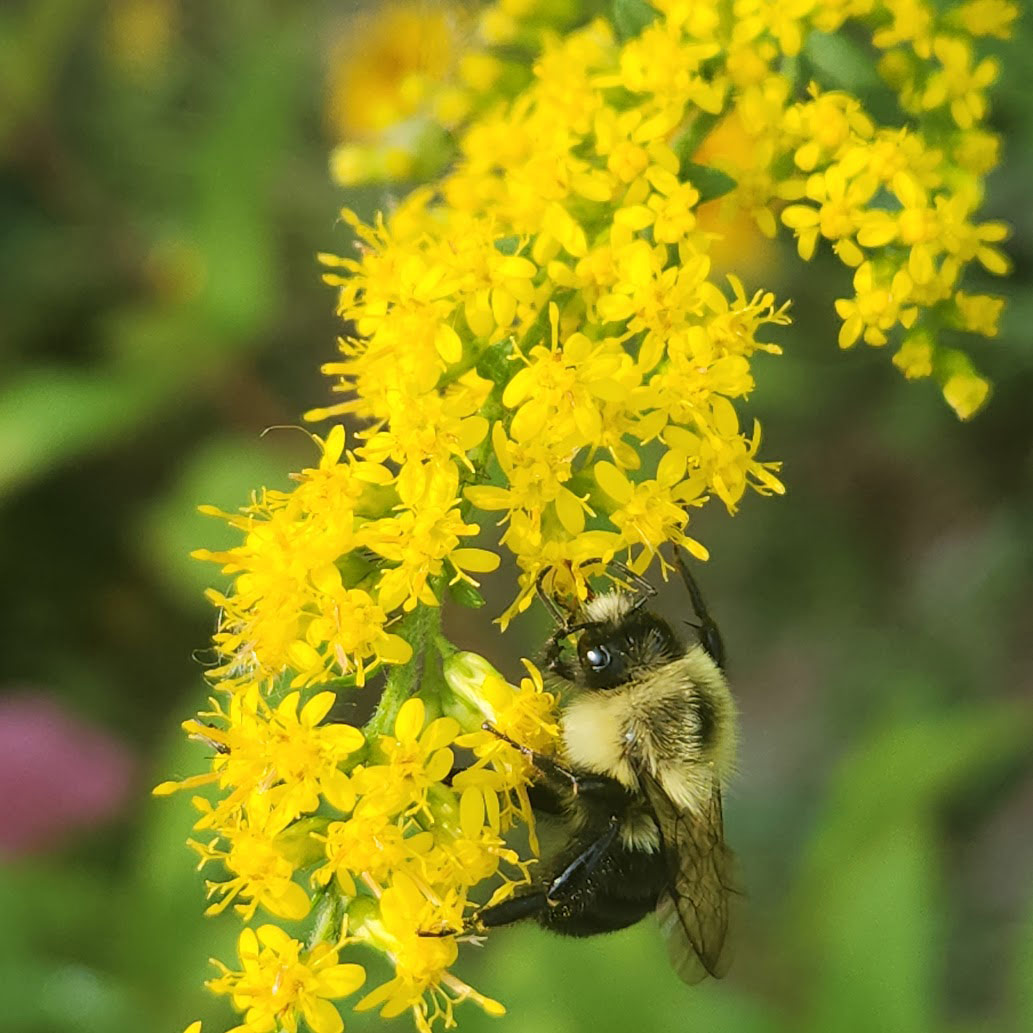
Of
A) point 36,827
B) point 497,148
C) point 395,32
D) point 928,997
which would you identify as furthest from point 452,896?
point 395,32

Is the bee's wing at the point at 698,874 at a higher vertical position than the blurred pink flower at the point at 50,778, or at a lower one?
higher

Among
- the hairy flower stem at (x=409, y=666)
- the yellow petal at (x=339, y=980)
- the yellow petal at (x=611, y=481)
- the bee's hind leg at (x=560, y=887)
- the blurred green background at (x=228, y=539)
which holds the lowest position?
the blurred green background at (x=228, y=539)

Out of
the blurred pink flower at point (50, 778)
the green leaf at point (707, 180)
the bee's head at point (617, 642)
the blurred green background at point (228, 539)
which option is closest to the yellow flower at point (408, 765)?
the bee's head at point (617, 642)

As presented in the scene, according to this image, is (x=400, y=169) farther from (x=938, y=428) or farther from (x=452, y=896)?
(x=938, y=428)

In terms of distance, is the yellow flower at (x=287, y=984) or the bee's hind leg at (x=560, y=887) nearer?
the yellow flower at (x=287, y=984)

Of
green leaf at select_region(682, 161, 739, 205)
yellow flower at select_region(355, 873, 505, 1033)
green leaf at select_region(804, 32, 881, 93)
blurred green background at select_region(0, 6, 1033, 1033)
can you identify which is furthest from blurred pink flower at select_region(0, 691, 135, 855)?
green leaf at select_region(804, 32, 881, 93)

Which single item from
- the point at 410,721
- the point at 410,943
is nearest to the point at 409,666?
the point at 410,721

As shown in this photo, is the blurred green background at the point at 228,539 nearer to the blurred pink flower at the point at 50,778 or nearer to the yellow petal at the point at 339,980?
the blurred pink flower at the point at 50,778

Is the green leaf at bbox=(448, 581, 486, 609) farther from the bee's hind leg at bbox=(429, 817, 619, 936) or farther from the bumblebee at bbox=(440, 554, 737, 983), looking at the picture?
the bee's hind leg at bbox=(429, 817, 619, 936)
